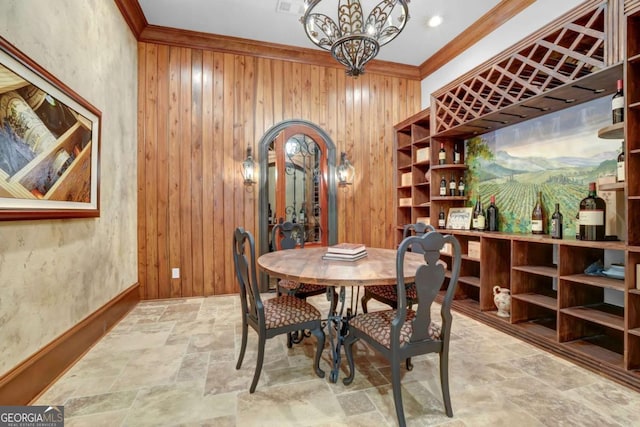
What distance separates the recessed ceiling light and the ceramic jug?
10.0 feet

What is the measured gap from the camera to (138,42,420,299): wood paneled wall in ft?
11.9

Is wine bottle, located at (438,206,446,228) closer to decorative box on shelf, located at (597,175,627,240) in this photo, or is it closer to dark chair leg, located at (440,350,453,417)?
decorative box on shelf, located at (597,175,627,240)

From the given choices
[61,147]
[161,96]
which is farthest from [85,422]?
[161,96]

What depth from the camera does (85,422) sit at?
1530 millimetres

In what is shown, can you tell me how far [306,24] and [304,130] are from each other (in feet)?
7.26

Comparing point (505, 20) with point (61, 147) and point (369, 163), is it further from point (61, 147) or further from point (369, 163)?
point (61, 147)

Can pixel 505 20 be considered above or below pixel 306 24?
above

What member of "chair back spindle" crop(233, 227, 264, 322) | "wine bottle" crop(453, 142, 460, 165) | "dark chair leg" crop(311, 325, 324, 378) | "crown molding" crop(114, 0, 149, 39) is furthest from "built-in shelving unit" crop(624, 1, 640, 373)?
"crown molding" crop(114, 0, 149, 39)

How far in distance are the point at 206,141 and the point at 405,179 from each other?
2.82 metres

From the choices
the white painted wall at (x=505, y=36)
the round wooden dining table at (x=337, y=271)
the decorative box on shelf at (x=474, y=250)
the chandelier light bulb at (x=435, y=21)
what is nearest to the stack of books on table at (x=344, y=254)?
the round wooden dining table at (x=337, y=271)

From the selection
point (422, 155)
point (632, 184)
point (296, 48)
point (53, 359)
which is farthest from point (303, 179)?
point (632, 184)

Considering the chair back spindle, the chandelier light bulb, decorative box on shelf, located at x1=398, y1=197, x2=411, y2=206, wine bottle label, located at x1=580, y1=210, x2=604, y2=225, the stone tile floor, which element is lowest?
the stone tile floor

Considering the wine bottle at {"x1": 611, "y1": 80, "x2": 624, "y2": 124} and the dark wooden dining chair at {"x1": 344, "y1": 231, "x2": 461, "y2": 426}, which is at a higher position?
the wine bottle at {"x1": 611, "y1": 80, "x2": 624, "y2": 124}

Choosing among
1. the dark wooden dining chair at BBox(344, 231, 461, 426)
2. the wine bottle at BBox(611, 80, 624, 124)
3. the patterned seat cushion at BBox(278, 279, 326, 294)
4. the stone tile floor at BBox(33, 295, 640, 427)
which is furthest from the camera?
the patterned seat cushion at BBox(278, 279, 326, 294)
